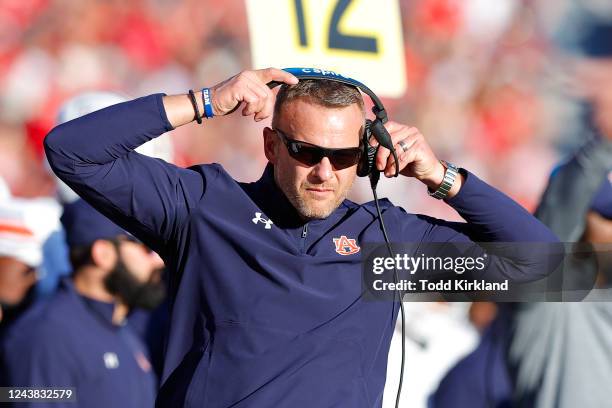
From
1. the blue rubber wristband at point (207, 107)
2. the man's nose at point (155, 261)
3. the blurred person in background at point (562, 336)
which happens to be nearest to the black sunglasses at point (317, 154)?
the blue rubber wristband at point (207, 107)

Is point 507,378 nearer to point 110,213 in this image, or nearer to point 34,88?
point 34,88

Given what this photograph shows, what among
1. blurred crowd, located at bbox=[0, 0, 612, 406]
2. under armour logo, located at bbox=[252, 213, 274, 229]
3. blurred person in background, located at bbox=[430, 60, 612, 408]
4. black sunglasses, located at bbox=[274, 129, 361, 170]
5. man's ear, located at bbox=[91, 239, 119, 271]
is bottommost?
blurred person in background, located at bbox=[430, 60, 612, 408]

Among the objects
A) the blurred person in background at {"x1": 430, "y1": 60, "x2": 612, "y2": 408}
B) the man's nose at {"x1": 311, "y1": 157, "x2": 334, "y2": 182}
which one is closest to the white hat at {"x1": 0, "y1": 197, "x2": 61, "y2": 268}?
the blurred person in background at {"x1": 430, "y1": 60, "x2": 612, "y2": 408}

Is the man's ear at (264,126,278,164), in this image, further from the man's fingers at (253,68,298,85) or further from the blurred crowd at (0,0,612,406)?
the blurred crowd at (0,0,612,406)

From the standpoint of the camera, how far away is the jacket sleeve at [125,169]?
2287 mm

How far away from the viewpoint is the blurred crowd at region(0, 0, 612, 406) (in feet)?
16.7

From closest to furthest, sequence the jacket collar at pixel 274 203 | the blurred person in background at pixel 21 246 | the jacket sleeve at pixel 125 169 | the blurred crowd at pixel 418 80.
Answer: the jacket sleeve at pixel 125 169 → the jacket collar at pixel 274 203 → the blurred person in background at pixel 21 246 → the blurred crowd at pixel 418 80

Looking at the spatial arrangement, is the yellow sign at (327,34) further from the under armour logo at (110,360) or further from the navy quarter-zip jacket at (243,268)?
the navy quarter-zip jacket at (243,268)

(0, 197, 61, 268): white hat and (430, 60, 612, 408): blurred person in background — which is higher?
(0, 197, 61, 268): white hat

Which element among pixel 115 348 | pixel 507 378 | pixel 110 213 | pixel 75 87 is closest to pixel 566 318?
pixel 507 378

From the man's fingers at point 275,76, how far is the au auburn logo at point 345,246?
41 cm

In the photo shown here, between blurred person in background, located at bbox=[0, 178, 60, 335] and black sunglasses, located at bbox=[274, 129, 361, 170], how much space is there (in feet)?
8.88

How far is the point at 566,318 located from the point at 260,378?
9.94 feet

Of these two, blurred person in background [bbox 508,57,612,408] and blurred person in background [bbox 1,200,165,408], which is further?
blurred person in background [bbox 508,57,612,408]
